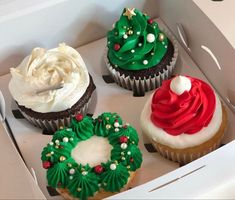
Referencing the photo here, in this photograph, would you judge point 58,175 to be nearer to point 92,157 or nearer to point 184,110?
point 92,157

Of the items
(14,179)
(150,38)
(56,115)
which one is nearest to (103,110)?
(56,115)

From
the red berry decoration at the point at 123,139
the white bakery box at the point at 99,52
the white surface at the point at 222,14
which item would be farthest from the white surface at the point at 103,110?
the white surface at the point at 222,14

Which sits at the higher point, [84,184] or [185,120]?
[185,120]

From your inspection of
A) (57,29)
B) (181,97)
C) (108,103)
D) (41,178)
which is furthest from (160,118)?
(57,29)

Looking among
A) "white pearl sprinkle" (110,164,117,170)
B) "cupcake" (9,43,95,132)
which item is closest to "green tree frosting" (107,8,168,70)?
"cupcake" (9,43,95,132)

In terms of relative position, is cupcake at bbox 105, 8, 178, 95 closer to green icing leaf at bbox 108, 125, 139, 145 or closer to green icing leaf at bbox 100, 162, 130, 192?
green icing leaf at bbox 108, 125, 139, 145

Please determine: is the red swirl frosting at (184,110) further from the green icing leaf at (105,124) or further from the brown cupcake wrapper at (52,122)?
the brown cupcake wrapper at (52,122)

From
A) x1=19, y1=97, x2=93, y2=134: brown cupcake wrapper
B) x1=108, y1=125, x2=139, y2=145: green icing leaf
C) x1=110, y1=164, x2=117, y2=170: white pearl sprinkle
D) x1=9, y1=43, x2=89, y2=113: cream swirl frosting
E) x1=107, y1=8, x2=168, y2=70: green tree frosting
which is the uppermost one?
x1=107, y1=8, x2=168, y2=70: green tree frosting
